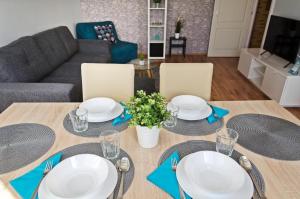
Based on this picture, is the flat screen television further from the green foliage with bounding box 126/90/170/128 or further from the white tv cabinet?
the green foliage with bounding box 126/90/170/128

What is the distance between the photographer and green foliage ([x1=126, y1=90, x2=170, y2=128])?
89 centimetres

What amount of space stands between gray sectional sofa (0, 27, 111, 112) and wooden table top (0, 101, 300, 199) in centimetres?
46

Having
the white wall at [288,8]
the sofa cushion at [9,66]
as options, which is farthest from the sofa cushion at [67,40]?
the white wall at [288,8]

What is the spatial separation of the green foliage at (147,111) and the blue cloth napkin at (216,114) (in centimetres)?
36

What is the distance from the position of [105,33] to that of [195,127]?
3584 millimetres

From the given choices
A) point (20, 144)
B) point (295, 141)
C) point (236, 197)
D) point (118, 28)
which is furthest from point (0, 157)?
point (118, 28)

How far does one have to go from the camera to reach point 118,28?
4730 millimetres

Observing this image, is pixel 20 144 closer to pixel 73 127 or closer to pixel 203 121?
pixel 73 127

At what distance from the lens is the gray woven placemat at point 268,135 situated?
96 cm

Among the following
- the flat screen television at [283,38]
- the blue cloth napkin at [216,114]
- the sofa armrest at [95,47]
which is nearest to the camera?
the blue cloth napkin at [216,114]

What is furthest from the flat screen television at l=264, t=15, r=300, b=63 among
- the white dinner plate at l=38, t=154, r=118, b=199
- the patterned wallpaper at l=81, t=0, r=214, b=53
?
the white dinner plate at l=38, t=154, r=118, b=199

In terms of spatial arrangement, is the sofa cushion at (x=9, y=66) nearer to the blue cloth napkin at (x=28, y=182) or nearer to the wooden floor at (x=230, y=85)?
the blue cloth napkin at (x=28, y=182)

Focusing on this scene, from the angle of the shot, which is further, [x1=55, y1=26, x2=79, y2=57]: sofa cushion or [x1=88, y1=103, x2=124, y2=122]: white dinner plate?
[x1=55, y1=26, x2=79, y2=57]: sofa cushion

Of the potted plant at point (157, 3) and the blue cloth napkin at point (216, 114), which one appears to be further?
the potted plant at point (157, 3)
